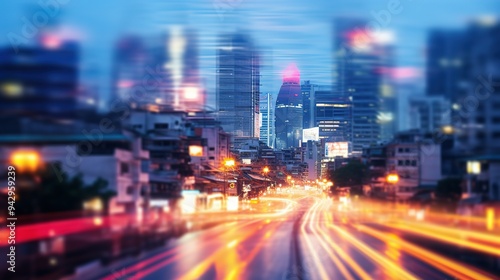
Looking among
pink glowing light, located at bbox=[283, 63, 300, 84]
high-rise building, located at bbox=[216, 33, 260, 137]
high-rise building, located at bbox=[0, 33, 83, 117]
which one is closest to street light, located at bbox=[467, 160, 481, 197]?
pink glowing light, located at bbox=[283, 63, 300, 84]

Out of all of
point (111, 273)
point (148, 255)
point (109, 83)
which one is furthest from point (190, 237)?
point (109, 83)

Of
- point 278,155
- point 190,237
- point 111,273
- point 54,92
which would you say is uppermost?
point 54,92

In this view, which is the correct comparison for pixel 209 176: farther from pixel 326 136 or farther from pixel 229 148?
pixel 326 136

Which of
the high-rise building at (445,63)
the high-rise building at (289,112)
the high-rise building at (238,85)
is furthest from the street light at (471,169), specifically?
the high-rise building at (238,85)

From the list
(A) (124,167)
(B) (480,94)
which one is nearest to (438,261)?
(B) (480,94)

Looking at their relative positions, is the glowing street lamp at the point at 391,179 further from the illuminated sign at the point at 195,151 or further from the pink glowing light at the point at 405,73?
the illuminated sign at the point at 195,151

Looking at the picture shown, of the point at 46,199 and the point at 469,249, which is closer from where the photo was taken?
the point at 46,199
